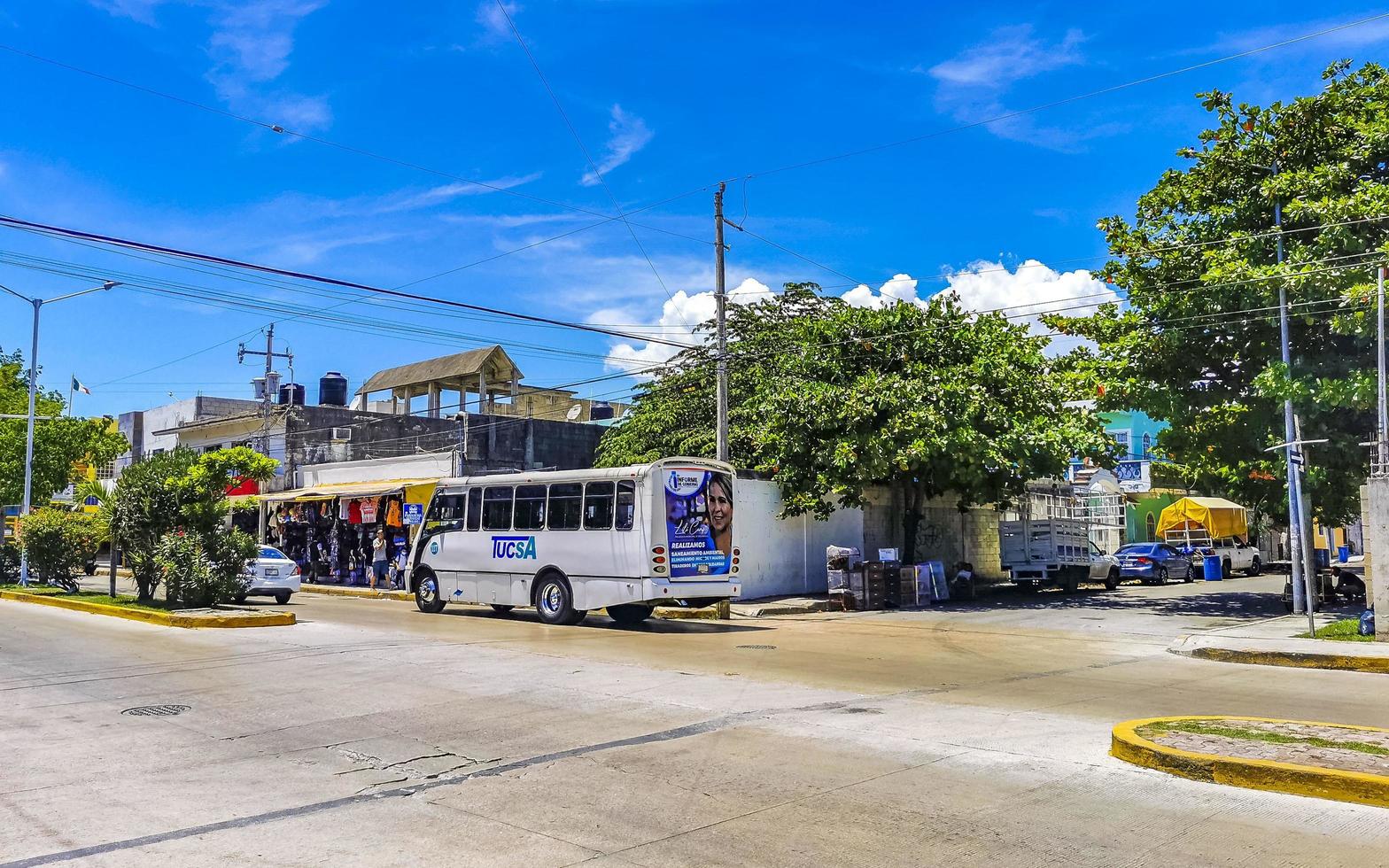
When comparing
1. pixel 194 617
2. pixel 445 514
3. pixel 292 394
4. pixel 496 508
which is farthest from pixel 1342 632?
pixel 292 394

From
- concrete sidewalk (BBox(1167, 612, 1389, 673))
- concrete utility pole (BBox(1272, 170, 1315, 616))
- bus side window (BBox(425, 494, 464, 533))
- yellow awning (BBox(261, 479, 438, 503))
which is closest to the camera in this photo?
concrete sidewalk (BBox(1167, 612, 1389, 673))

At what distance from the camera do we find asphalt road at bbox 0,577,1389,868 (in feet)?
19.2

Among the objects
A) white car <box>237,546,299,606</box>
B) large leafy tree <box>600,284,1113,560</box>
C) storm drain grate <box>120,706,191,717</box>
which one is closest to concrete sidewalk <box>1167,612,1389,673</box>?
large leafy tree <box>600,284,1113,560</box>

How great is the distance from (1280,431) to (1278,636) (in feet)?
20.5

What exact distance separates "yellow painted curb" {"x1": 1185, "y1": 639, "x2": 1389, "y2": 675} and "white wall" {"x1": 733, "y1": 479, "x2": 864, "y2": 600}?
11.9m

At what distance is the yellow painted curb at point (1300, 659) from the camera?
14297 millimetres

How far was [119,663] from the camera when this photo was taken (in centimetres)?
1387

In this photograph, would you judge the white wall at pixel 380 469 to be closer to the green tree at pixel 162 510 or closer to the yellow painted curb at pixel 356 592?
the yellow painted curb at pixel 356 592

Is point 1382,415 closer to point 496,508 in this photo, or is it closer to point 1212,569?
point 496,508

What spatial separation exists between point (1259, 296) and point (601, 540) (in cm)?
1406

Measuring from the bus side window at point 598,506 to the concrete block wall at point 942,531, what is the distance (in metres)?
12.0

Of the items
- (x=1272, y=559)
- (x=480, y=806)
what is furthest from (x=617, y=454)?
(x=480, y=806)

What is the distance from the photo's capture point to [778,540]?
27406 millimetres

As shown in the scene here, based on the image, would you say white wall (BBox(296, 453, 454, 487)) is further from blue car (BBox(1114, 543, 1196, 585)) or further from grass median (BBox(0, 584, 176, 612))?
blue car (BBox(1114, 543, 1196, 585))
